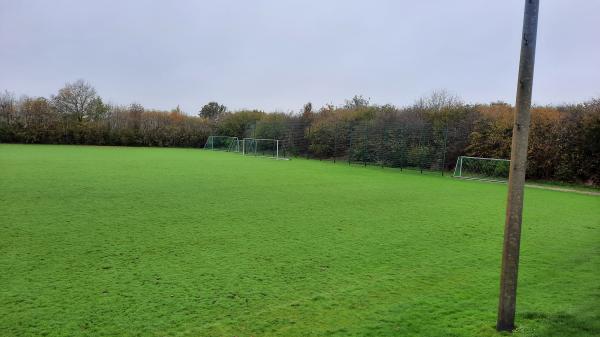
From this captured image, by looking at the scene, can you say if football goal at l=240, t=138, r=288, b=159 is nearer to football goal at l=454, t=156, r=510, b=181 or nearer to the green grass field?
→ football goal at l=454, t=156, r=510, b=181

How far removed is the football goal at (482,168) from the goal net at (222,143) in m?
15.7

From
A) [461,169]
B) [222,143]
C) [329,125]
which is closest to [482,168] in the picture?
[461,169]

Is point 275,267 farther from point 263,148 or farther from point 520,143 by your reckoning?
point 263,148

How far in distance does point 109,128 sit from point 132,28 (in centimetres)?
1303

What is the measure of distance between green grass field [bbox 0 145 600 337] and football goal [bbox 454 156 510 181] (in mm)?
6684

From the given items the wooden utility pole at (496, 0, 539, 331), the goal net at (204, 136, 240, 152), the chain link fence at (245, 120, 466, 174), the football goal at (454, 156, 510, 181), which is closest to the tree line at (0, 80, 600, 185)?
the chain link fence at (245, 120, 466, 174)

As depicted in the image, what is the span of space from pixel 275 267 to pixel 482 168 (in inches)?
502

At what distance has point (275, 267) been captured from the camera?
3607mm

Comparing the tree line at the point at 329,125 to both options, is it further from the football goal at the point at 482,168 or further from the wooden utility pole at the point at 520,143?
the wooden utility pole at the point at 520,143

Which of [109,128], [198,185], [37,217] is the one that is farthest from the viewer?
[109,128]

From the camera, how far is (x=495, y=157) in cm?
1478

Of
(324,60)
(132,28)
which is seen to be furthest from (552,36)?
(132,28)

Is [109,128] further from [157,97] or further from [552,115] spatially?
[552,115]

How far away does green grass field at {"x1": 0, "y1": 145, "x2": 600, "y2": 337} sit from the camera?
251cm
